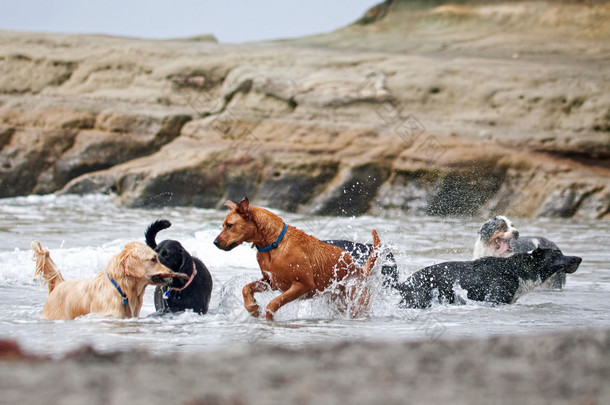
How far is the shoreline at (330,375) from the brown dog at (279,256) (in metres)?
1.86

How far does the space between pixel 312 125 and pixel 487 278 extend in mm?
11925

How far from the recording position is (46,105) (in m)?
21.1

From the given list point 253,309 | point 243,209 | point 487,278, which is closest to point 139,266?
point 243,209

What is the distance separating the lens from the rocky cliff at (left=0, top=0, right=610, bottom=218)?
17594 millimetres

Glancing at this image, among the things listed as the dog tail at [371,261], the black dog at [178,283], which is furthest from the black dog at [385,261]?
the black dog at [178,283]

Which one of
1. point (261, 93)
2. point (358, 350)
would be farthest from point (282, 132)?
point (358, 350)

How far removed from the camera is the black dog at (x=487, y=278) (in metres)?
7.41

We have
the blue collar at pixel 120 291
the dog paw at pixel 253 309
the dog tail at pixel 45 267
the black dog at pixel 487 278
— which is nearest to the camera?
the blue collar at pixel 120 291

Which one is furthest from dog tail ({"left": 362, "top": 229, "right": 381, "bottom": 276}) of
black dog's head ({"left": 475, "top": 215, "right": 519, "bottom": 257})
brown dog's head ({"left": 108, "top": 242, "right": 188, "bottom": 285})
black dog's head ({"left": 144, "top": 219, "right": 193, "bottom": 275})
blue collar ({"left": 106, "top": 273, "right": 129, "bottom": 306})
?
black dog's head ({"left": 475, "top": 215, "right": 519, "bottom": 257})

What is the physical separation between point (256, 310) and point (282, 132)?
42.5ft

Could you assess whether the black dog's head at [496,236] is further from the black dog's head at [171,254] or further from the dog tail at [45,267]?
the dog tail at [45,267]

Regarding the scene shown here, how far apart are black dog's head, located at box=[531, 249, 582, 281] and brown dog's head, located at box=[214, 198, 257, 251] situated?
10.6 ft

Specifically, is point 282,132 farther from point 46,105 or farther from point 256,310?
point 256,310

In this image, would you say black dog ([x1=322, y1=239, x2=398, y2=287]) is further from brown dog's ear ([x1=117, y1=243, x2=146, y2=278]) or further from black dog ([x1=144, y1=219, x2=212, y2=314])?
brown dog's ear ([x1=117, y1=243, x2=146, y2=278])
